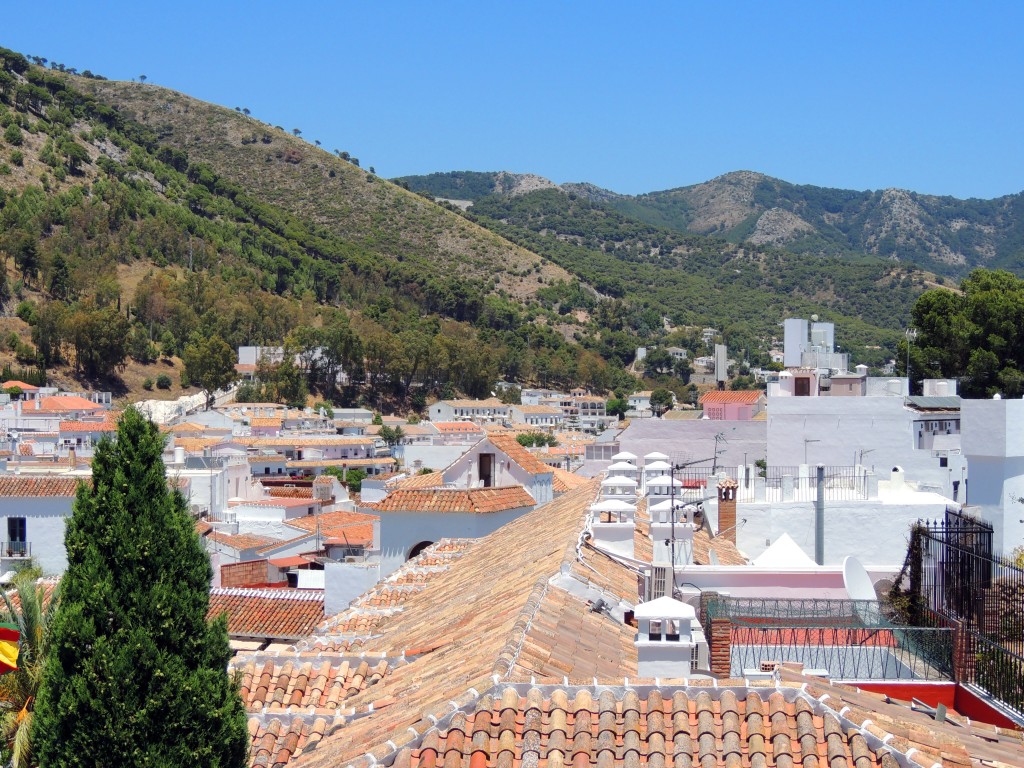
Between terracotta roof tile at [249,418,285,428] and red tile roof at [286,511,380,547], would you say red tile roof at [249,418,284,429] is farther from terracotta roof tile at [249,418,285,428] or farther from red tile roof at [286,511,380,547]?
red tile roof at [286,511,380,547]

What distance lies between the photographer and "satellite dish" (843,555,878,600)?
36.5 feet

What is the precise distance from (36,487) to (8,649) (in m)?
17.0

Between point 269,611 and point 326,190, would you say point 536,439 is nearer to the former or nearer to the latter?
point 269,611

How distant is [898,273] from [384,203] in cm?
7522

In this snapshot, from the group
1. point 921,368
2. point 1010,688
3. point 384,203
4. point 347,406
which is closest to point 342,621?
point 1010,688

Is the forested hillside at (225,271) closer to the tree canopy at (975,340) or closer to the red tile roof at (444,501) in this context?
the tree canopy at (975,340)

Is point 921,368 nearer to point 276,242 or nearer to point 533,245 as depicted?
point 276,242

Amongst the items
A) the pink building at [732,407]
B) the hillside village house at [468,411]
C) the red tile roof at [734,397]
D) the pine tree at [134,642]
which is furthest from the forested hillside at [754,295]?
the pine tree at [134,642]

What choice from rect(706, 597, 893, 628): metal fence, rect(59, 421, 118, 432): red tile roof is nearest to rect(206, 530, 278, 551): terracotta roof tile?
rect(706, 597, 893, 628): metal fence

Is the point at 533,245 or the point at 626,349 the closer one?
the point at 626,349

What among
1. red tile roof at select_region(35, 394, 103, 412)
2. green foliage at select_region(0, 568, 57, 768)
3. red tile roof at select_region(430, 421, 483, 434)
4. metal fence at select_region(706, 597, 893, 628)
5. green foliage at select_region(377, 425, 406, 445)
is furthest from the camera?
red tile roof at select_region(430, 421, 483, 434)

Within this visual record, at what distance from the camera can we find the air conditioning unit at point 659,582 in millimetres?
10352

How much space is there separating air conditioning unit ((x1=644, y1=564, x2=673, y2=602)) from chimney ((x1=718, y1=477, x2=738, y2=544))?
17.6 ft

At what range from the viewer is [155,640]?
7711 mm
